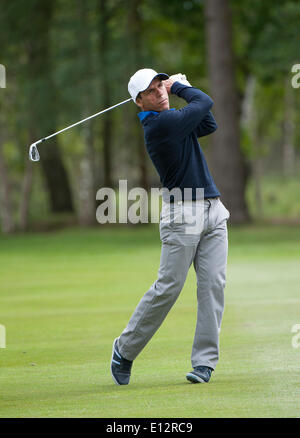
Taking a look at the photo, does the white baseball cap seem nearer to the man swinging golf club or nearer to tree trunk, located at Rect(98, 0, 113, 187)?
the man swinging golf club

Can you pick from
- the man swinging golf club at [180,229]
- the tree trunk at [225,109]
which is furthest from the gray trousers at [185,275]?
the tree trunk at [225,109]

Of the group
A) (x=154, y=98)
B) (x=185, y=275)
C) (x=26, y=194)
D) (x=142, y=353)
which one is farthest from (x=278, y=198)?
(x=154, y=98)

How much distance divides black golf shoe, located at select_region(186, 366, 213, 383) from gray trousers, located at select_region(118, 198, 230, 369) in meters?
0.04

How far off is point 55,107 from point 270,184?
16.0 meters

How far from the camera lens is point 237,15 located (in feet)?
95.2

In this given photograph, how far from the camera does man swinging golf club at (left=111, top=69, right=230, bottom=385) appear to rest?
18.9 feet

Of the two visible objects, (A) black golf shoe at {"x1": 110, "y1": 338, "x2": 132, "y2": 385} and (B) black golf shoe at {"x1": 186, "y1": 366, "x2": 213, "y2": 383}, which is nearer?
(B) black golf shoe at {"x1": 186, "y1": 366, "x2": 213, "y2": 383}

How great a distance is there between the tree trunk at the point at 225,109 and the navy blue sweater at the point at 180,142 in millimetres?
19048

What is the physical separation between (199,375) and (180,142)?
1478 mm

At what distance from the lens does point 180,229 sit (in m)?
5.88

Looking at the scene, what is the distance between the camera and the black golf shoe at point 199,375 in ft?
19.0

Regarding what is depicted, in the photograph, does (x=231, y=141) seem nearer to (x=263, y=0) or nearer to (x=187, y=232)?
(x=263, y=0)

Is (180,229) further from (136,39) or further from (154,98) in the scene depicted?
(136,39)

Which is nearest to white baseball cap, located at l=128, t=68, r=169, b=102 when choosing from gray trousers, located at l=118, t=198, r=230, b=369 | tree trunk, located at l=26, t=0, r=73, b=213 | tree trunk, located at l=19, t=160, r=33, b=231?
gray trousers, located at l=118, t=198, r=230, b=369
